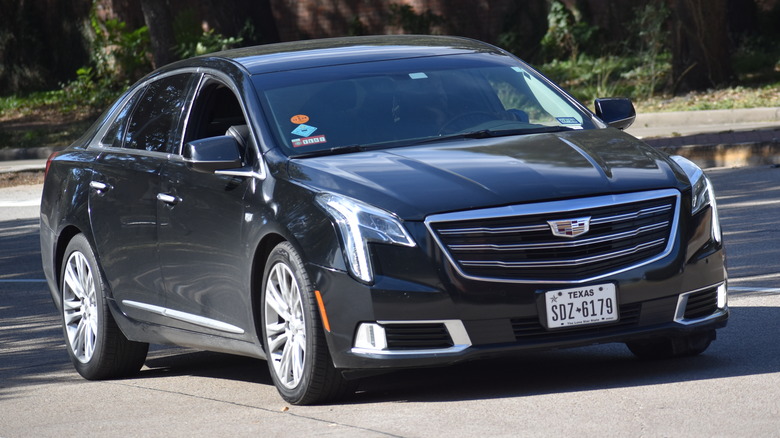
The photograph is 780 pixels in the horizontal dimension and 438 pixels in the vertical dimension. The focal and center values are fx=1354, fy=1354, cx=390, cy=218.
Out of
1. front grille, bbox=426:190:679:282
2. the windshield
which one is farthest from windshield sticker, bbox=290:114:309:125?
front grille, bbox=426:190:679:282

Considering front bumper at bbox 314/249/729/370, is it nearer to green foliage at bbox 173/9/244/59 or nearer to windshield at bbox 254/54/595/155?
windshield at bbox 254/54/595/155

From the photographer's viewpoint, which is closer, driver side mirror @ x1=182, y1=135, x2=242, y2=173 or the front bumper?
the front bumper

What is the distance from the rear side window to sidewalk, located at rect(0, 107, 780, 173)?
9173mm

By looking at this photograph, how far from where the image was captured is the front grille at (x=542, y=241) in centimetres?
550

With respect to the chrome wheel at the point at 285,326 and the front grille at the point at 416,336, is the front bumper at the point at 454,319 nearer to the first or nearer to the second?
the front grille at the point at 416,336

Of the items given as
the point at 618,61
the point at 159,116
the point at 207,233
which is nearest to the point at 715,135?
the point at 159,116

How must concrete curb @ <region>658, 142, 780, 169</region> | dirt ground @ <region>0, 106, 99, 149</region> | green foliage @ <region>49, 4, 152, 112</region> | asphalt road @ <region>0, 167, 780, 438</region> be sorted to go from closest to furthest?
asphalt road @ <region>0, 167, 780, 438</region> < concrete curb @ <region>658, 142, 780, 169</region> < dirt ground @ <region>0, 106, 99, 149</region> < green foliage @ <region>49, 4, 152, 112</region>

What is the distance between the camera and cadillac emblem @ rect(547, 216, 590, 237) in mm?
5551

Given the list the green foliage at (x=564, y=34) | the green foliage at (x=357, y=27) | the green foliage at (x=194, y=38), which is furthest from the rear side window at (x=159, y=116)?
the green foliage at (x=357, y=27)

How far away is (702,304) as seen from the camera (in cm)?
599

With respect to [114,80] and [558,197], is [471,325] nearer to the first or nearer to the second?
[558,197]

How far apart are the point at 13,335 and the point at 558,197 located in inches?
187

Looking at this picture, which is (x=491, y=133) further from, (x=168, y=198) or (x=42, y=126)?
(x=42, y=126)

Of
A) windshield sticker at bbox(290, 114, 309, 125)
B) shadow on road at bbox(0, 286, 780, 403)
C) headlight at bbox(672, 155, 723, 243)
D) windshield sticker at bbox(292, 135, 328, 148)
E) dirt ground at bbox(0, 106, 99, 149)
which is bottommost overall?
dirt ground at bbox(0, 106, 99, 149)
